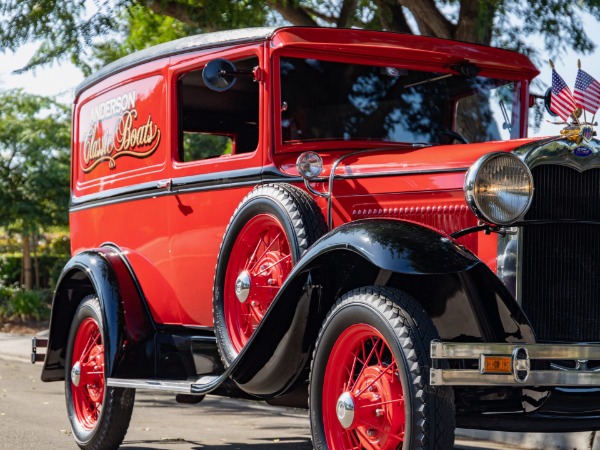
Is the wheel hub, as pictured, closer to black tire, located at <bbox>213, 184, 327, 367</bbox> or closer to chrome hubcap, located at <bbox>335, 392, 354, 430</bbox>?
black tire, located at <bbox>213, 184, 327, 367</bbox>

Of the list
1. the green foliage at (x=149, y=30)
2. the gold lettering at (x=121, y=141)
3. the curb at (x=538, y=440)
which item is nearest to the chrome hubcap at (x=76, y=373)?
the gold lettering at (x=121, y=141)

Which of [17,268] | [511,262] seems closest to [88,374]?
[511,262]

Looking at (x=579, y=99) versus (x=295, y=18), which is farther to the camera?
(x=295, y=18)

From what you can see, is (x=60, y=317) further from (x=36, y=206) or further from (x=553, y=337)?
(x=36, y=206)

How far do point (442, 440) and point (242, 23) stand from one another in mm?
7510

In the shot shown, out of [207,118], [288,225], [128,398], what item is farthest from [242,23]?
[288,225]

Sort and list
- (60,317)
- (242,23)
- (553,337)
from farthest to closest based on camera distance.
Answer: (242,23), (60,317), (553,337)

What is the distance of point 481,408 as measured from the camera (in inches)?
169

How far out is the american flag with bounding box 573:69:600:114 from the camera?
4.79m

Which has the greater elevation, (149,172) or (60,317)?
(149,172)

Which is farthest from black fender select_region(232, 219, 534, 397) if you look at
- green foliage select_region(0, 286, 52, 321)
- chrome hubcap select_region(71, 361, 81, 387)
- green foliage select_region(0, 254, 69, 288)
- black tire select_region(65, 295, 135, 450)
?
green foliage select_region(0, 254, 69, 288)

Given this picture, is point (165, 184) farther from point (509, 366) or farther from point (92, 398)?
point (509, 366)

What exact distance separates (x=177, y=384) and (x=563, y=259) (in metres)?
2.14

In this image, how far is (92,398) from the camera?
660 cm
